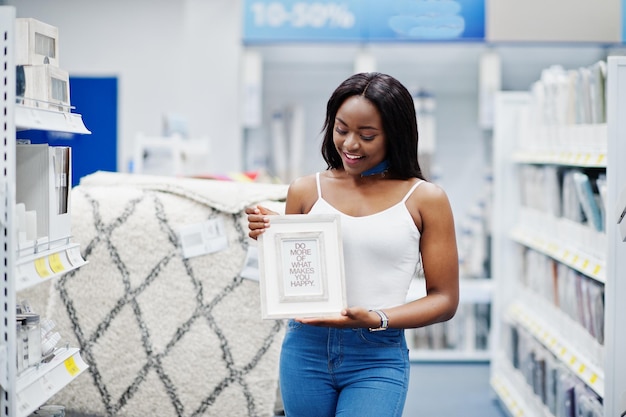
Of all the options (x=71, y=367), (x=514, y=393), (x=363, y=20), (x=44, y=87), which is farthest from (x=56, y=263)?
(x=363, y=20)

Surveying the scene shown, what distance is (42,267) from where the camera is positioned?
2188mm

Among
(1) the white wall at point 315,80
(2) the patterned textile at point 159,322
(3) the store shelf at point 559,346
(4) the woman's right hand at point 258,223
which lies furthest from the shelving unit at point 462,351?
(4) the woman's right hand at point 258,223

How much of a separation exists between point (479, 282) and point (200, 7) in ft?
9.94

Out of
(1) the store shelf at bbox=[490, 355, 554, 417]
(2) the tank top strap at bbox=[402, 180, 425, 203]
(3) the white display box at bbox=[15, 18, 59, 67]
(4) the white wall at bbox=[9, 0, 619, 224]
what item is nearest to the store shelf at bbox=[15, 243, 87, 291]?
(3) the white display box at bbox=[15, 18, 59, 67]

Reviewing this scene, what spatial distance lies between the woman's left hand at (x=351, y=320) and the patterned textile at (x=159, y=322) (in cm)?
115

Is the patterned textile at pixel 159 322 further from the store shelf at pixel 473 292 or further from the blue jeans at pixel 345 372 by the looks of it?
the store shelf at pixel 473 292

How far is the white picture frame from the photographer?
221cm

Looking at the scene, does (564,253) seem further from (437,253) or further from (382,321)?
(382,321)

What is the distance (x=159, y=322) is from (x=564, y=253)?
6.12ft

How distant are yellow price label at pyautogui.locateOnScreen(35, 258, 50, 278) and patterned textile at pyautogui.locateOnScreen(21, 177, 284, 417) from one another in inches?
40.6

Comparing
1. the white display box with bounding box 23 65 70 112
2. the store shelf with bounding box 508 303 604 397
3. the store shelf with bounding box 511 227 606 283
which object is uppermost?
the white display box with bounding box 23 65 70 112

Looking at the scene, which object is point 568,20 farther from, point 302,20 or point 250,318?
point 250,318

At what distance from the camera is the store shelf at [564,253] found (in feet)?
11.4

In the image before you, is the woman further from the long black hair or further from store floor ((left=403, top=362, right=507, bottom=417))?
store floor ((left=403, top=362, right=507, bottom=417))
